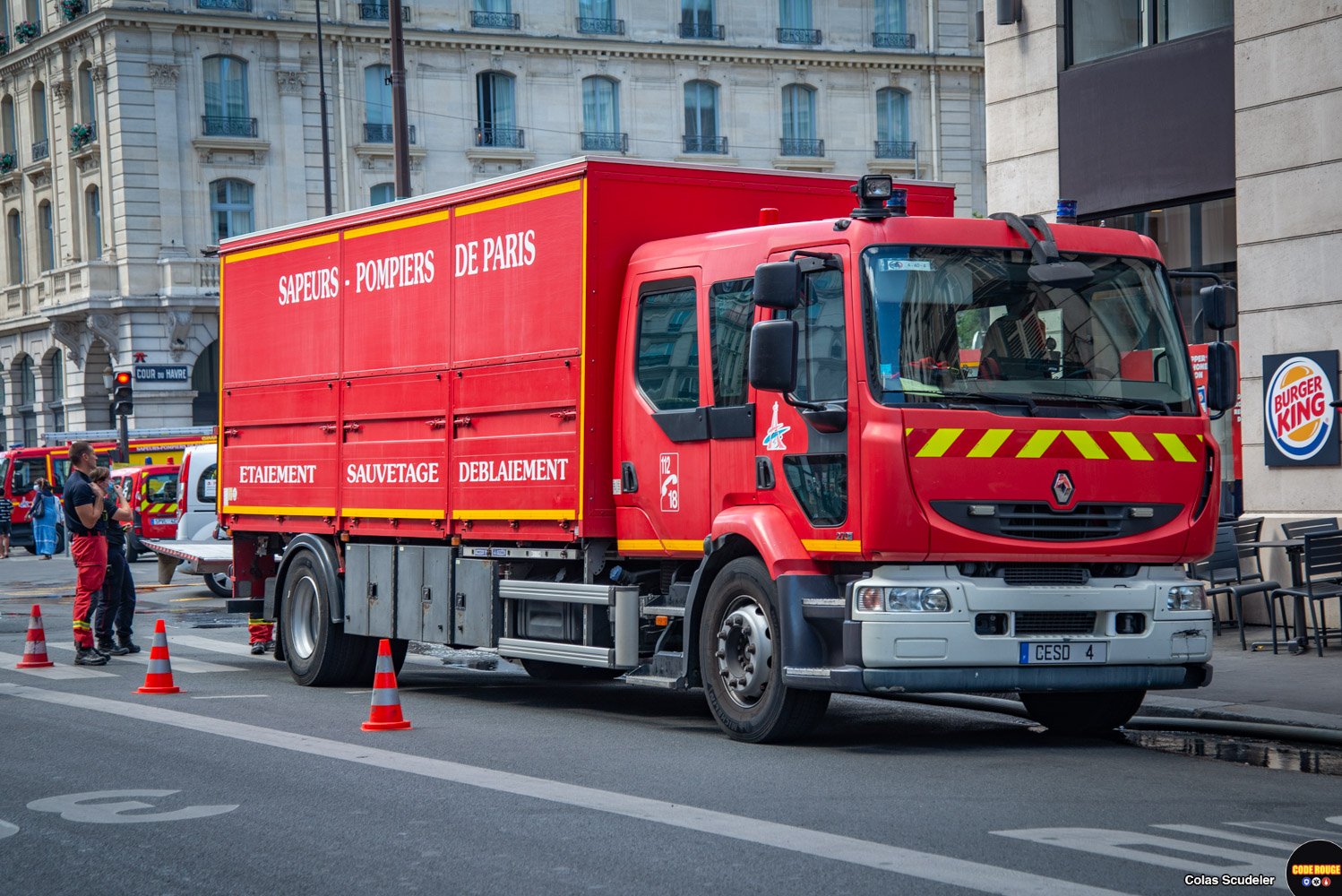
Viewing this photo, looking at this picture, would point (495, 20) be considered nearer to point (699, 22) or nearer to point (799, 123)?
point (699, 22)

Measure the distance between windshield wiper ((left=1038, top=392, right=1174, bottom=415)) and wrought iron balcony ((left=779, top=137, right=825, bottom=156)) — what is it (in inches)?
1902

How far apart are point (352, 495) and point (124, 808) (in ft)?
18.7

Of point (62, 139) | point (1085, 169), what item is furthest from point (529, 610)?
point (62, 139)

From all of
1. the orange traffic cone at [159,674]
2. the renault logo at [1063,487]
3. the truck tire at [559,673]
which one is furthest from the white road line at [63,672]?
the renault logo at [1063,487]

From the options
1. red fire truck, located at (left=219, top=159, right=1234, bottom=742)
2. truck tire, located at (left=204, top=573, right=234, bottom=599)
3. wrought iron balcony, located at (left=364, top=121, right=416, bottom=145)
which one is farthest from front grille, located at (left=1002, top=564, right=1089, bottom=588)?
wrought iron balcony, located at (left=364, top=121, right=416, bottom=145)

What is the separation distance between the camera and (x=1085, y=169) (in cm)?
1811

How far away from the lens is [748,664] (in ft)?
33.5

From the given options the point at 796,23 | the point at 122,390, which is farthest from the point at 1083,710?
the point at 796,23

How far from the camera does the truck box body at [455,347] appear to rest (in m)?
11.5

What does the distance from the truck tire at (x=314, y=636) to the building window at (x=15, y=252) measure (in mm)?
48335

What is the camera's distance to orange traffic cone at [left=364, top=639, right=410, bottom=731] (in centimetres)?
1104

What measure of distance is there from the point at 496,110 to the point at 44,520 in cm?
2057

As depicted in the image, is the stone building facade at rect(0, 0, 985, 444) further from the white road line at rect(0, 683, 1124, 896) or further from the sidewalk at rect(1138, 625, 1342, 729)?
the white road line at rect(0, 683, 1124, 896)

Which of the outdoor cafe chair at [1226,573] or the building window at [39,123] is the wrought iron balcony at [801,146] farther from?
the outdoor cafe chair at [1226,573]
